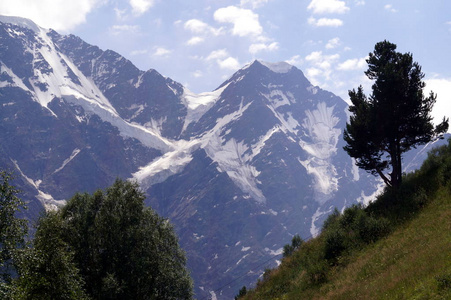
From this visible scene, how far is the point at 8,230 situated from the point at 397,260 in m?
25.7

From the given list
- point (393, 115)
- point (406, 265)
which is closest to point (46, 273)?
point (406, 265)

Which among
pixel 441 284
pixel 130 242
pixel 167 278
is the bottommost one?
pixel 441 284

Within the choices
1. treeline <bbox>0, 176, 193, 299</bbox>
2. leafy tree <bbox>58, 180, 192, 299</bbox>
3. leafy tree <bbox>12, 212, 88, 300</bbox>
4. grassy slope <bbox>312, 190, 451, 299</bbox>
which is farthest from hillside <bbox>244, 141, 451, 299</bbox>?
leafy tree <bbox>12, 212, 88, 300</bbox>

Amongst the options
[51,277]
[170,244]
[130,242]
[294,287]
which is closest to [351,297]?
[294,287]

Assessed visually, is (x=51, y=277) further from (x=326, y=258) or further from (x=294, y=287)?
(x=326, y=258)

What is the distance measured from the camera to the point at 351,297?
20922mm

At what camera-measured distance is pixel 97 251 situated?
35.4 metres

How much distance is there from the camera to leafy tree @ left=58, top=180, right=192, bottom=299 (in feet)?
113

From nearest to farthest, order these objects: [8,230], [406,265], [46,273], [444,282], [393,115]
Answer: [444,282]
[406,265]
[8,230]
[46,273]
[393,115]

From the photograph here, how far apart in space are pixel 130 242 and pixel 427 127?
105ft

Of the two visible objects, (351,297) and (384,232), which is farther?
(384,232)

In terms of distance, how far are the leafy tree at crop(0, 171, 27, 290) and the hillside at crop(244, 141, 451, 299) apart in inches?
792

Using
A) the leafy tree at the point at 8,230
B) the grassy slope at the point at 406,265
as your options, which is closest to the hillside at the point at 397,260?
the grassy slope at the point at 406,265

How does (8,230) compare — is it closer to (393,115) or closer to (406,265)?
(406,265)
